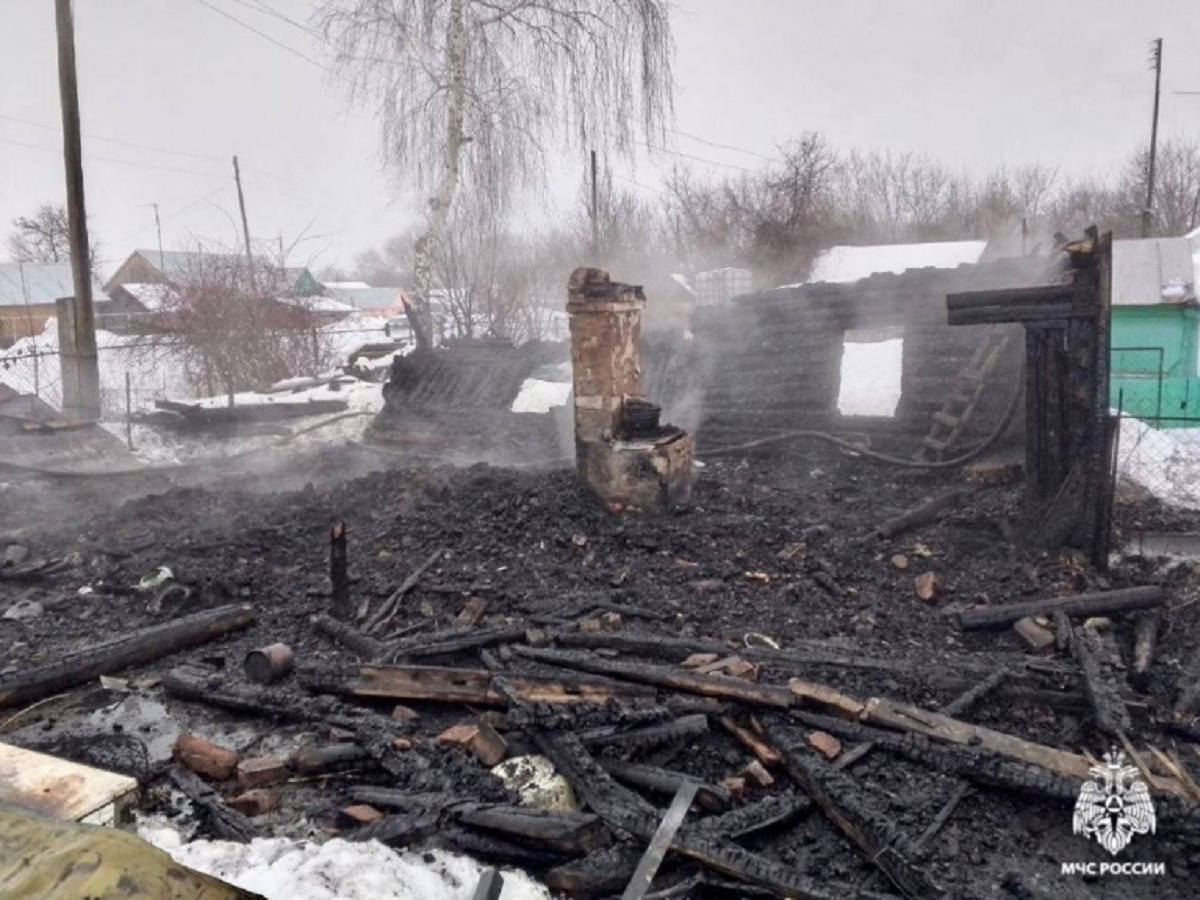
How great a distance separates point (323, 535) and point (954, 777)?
6.08 m

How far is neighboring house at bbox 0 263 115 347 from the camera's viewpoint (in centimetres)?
4272

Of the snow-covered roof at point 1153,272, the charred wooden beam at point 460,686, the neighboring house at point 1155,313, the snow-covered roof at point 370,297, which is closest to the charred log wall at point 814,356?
the neighboring house at point 1155,313

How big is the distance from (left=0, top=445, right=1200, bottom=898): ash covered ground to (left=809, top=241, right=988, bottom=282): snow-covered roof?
16551 mm

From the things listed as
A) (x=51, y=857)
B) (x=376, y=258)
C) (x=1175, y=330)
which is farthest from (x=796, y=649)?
(x=376, y=258)

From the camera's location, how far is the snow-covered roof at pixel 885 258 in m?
24.6

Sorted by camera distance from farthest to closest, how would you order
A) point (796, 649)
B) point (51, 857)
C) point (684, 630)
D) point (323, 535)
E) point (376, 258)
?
point (376, 258) < point (323, 535) < point (684, 630) < point (796, 649) < point (51, 857)

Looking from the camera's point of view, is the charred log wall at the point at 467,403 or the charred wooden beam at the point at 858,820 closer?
the charred wooden beam at the point at 858,820

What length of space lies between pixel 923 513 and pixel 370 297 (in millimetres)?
56260

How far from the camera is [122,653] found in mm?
5559

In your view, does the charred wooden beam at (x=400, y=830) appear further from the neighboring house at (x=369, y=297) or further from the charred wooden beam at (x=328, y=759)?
the neighboring house at (x=369, y=297)

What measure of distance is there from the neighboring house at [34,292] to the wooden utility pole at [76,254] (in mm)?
32752

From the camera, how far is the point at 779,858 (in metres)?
3.45

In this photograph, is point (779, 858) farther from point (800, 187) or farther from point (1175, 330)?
point (800, 187)

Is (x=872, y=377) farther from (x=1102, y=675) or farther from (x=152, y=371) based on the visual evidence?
(x=152, y=371)
